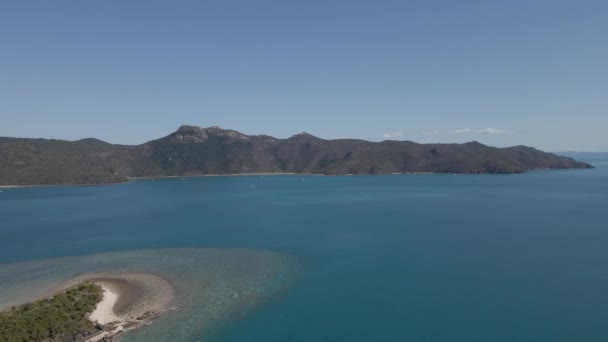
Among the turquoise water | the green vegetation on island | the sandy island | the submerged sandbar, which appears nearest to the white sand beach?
the sandy island

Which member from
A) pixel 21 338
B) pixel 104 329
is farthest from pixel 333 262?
pixel 21 338

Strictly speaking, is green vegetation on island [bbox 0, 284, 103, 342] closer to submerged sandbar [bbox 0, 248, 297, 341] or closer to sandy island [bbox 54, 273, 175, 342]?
sandy island [bbox 54, 273, 175, 342]

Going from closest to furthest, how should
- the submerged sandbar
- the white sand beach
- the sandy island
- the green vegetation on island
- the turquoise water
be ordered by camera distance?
the green vegetation on island < the turquoise water < the sandy island < the white sand beach < the submerged sandbar

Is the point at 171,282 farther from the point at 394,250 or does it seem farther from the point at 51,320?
the point at 394,250

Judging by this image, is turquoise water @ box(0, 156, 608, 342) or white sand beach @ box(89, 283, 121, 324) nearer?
turquoise water @ box(0, 156, 608, 342)

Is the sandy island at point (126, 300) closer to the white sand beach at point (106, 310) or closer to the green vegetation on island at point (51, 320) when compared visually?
the white sand beach at point (106, 310)

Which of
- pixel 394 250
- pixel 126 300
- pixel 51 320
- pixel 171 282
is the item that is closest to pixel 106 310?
pixel 126 300

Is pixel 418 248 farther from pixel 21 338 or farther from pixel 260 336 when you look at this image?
pixel 21 338
